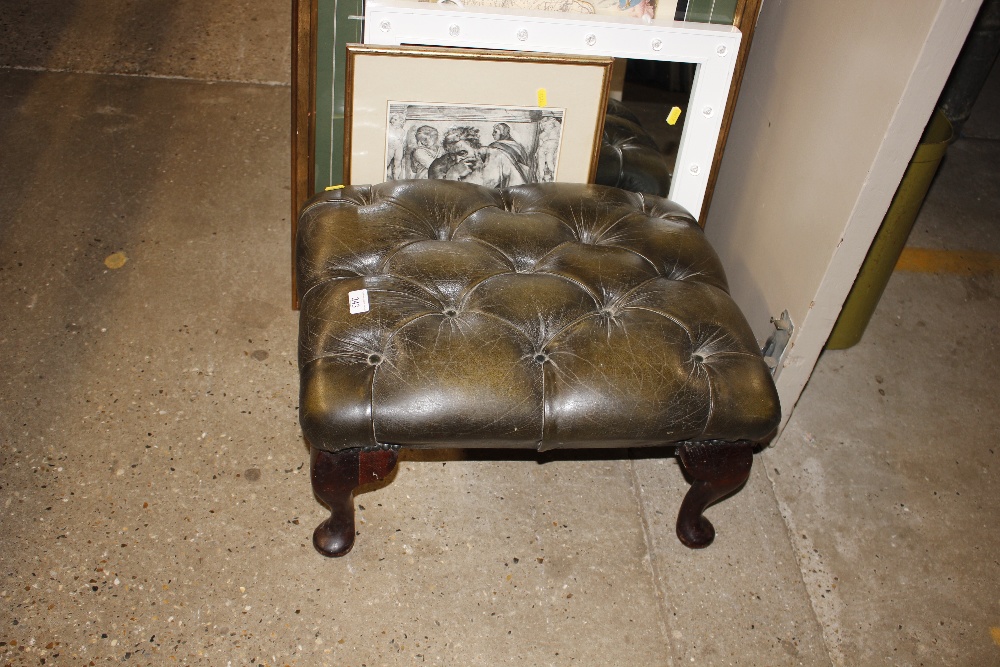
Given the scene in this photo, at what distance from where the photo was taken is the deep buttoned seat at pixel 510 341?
138 centimetres

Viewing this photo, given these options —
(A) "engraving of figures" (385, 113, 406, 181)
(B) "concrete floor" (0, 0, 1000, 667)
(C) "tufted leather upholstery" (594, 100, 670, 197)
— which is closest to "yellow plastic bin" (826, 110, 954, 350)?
(B) "concrete floor" (0, 0, 1000, 667)

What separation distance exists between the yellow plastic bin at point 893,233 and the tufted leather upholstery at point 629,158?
48cm

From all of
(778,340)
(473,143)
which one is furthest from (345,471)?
(778,340)

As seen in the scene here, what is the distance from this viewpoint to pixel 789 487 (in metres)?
1.90

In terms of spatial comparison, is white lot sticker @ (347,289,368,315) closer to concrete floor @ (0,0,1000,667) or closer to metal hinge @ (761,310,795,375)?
concrete floor @ (0,0,1000,667)

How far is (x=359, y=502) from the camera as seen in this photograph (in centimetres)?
177

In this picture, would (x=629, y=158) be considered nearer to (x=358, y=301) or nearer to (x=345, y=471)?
(x=358, y=301)

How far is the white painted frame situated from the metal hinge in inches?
17.9

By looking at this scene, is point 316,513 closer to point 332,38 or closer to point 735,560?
point 735,560

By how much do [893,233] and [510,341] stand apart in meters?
1.07

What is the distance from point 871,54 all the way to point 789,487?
2.95 feet

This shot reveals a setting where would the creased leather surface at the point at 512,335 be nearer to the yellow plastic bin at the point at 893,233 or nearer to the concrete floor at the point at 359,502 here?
the concrete floor at the point at 359,502

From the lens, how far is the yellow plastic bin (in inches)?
74.4

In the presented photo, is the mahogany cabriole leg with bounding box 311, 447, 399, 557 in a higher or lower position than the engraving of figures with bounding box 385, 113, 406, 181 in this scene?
lower
